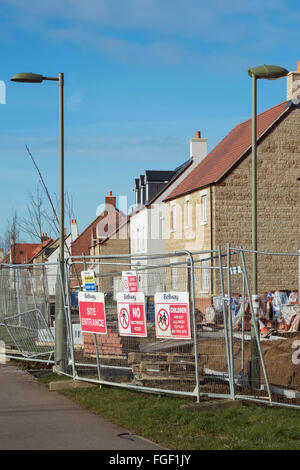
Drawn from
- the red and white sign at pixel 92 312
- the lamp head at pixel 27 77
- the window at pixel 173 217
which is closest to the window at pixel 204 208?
the window at pixel 173 217

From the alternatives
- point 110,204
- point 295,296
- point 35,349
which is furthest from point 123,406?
point 110,204

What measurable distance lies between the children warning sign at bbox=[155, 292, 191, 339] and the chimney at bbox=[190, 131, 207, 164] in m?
39.0

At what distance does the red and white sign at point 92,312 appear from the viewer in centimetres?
1186

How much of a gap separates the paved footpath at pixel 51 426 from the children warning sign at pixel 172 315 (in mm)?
1754

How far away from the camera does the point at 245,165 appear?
3616cm

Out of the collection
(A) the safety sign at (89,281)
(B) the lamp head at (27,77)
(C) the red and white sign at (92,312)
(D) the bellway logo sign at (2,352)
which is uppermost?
A: (B) the lamp head at (27,77)

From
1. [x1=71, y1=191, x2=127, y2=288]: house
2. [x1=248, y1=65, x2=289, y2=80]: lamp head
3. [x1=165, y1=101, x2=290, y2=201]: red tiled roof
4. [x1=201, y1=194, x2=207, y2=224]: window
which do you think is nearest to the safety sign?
[x1=248, y1=65, x2=289, y2=80]: lamp head

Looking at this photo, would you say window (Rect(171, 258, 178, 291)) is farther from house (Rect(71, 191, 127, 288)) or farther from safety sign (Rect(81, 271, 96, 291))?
house (Rect(71, 191, 127, 288))

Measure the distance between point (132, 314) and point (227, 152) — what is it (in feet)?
98.4

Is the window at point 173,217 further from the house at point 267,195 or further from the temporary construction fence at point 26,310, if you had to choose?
the temporary construction fence at point 26,310

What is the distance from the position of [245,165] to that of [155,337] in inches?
1033

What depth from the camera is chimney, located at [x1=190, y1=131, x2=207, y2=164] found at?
49219 mm

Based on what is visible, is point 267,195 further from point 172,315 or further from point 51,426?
point 51,426

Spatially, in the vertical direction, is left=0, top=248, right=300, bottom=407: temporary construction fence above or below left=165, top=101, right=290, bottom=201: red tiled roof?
below
